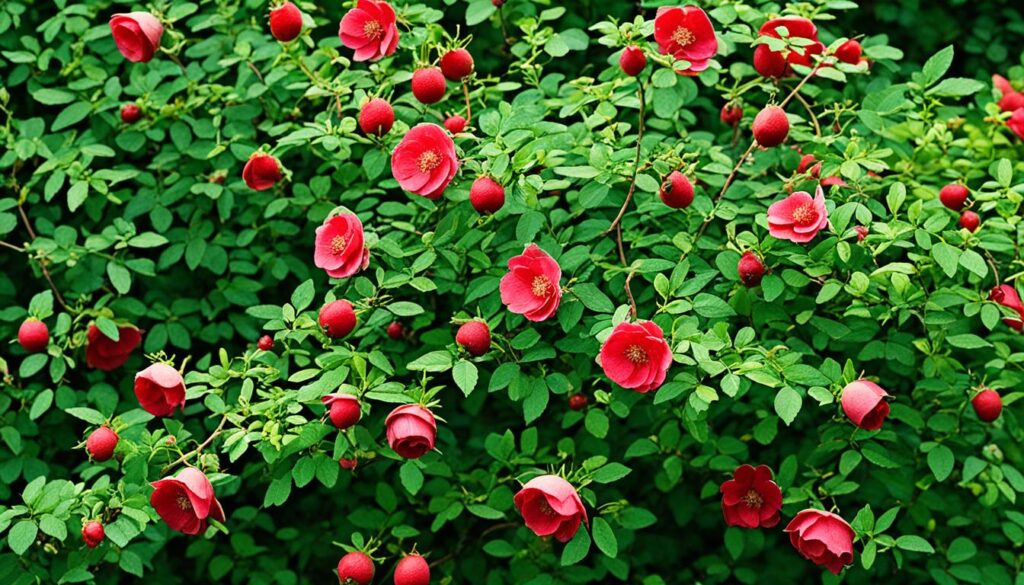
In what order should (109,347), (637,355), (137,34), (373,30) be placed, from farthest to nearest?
(109,347) < (137,34) < (373,30) < (637,355)

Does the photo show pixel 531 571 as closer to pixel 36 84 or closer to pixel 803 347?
pixel 803 347

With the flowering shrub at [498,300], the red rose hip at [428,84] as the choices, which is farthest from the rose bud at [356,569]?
the red rose hip at [428,84]

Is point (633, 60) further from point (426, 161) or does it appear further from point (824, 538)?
point (824, 538)

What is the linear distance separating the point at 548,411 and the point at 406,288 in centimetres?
53

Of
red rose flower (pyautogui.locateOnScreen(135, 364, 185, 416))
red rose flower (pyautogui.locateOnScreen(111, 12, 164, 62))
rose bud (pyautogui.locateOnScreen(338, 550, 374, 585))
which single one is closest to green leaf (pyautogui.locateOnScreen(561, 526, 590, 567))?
rose bud (pyautogui.locateOnScreen(338, 550, 374, 585))

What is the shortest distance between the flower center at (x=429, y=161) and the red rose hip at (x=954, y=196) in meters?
1.03

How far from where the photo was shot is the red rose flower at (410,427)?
75.4 inches

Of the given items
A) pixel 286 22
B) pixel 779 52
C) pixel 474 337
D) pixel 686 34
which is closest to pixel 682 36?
pixel 686 34

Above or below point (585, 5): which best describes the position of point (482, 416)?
below

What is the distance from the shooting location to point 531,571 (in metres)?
2.37

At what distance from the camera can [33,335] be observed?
2.31 metres

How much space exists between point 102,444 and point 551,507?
2.58 feet

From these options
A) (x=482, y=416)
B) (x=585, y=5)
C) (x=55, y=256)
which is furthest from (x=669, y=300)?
(x=55, y=256)

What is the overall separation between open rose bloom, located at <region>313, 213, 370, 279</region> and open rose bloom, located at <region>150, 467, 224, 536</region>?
1.37 ft
